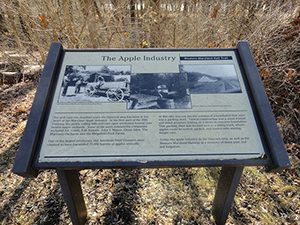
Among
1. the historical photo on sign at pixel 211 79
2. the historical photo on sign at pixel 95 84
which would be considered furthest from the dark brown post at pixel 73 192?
the historical photo on sign at pixel 211 79

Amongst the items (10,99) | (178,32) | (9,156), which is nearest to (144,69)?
(9,156)

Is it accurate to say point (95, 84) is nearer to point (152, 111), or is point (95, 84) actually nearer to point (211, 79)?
point (152, 111)

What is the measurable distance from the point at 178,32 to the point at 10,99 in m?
4.43

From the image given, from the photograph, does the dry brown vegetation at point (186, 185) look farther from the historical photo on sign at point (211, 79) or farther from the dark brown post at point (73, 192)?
the historical photo on sign at point (211, 79)

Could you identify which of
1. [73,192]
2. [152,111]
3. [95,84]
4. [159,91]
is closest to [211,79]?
[159,91]

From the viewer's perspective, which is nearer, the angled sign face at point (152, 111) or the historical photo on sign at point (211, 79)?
the angled sign face at point (152, 111)

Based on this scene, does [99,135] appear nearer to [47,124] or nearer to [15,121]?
[47,124]

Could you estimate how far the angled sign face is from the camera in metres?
1.40

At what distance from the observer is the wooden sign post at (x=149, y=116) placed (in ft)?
4.57

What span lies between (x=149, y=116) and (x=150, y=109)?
0.06 m

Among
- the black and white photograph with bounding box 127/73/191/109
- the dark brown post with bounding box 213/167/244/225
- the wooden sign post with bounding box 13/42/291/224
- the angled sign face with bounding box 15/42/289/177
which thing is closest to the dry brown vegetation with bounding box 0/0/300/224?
the dark brown post with bounding box 213/167/244/225

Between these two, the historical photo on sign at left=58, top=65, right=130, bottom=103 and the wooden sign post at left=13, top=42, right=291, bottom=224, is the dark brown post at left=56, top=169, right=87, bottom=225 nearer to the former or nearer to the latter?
the wooden sign post at left=13, top=42, right=291, bottom=224

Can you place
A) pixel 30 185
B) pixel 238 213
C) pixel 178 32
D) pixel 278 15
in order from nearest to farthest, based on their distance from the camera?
1. pixel 238 213
2. pixel 30 185
3. pixel 278 15
4. pixel 178 32

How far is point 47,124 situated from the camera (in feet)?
4.91
